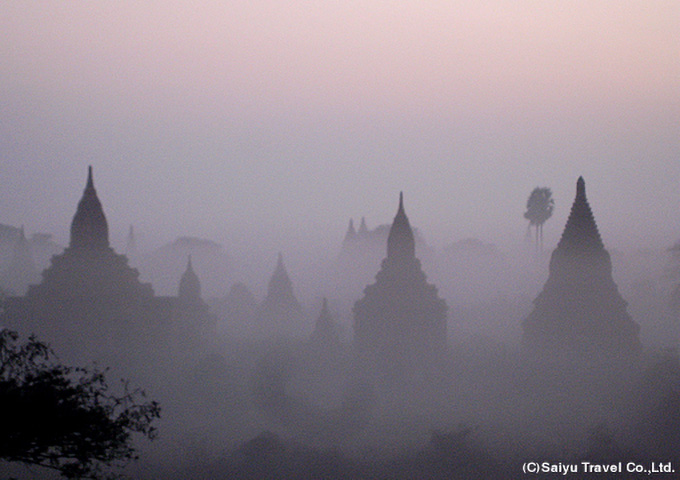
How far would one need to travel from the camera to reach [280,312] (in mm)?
52750

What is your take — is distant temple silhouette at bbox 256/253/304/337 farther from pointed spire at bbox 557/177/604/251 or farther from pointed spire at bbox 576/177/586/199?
pointed spire at bbox 576/177/586/199

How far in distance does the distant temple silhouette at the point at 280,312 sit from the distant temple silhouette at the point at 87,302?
609 inches

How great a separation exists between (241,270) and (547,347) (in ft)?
287

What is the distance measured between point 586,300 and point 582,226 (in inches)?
144

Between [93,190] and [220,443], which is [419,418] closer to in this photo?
[220,443]

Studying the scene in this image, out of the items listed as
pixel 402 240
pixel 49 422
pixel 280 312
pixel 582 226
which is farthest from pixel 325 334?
Result: pixel 49 422

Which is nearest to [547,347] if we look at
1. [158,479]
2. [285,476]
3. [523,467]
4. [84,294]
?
[523,467]

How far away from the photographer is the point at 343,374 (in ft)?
124

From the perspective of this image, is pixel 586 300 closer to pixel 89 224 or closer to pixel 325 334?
pixel 325 334

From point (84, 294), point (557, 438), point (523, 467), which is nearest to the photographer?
point (523, 467)

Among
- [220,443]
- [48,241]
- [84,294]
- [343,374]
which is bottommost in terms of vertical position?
[220,443]

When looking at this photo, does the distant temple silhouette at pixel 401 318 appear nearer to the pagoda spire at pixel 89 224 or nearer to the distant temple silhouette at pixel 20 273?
the pagoda spire at pixel 89 224

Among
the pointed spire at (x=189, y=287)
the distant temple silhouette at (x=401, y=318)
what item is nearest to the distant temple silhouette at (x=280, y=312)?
the pointed spire at (x=189, y=287)

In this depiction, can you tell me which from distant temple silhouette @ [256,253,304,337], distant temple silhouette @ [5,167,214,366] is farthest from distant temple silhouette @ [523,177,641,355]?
distant temple silhouette @ [256,253,304,337]
